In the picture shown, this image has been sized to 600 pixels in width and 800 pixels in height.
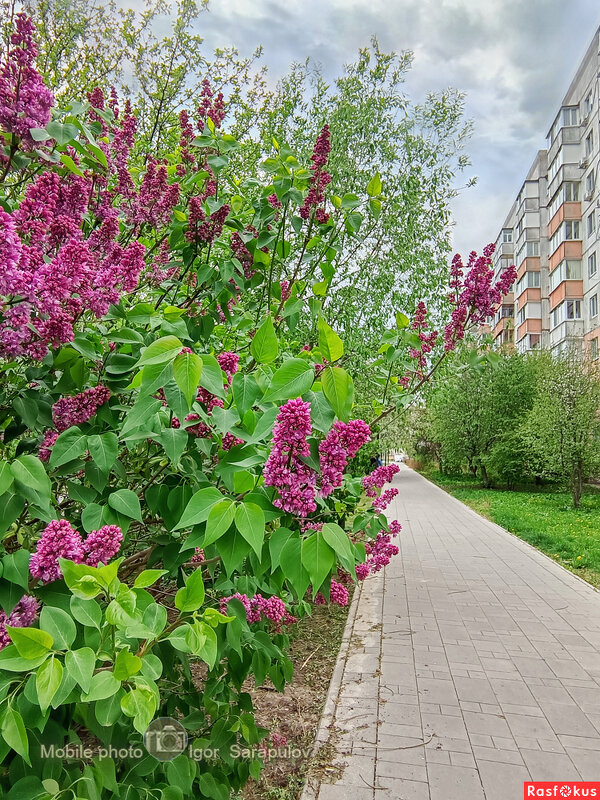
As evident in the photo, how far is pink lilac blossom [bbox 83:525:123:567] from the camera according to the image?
1.26 m

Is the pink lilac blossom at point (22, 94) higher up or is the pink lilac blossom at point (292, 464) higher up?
the pink lilac blossom at point (22, 94)

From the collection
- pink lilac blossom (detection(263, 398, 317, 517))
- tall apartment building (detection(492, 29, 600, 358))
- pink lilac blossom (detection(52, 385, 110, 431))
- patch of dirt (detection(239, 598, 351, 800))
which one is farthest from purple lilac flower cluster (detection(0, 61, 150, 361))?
tall apartment building (detection(492, 29, 600, 358))

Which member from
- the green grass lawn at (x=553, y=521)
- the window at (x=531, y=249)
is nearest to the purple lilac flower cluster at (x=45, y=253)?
the green grass lawn at (x=553, y=521)

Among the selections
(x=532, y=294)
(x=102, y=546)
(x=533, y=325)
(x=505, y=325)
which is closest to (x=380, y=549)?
(x=102, y=546)

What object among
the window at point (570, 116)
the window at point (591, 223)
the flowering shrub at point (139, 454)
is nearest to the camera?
the flowering shrub at point (139, 454)

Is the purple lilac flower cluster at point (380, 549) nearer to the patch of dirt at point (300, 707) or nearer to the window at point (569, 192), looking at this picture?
the patch of dirt at point (300, 707)

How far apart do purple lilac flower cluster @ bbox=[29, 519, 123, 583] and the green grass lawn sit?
8.50m

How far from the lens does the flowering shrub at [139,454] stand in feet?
3.88

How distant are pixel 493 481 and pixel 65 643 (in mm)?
29096

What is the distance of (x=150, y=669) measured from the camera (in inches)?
44.9

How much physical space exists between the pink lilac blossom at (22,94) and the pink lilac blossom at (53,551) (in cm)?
132

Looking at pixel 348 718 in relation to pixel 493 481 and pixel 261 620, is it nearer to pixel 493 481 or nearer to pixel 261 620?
pixel 261 620

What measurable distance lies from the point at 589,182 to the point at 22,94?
34.3m

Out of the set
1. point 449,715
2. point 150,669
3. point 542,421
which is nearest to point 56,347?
point 150,669
